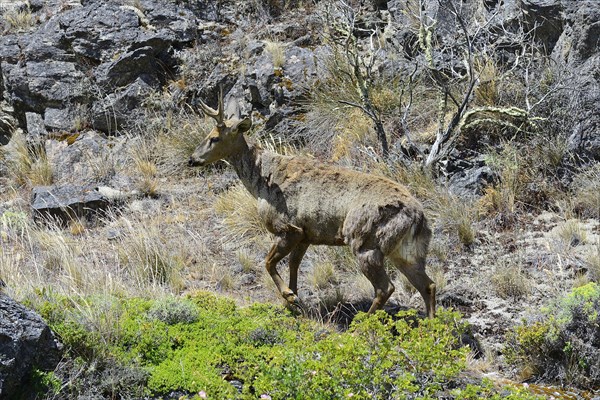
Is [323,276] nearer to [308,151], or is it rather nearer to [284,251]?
[284,251]

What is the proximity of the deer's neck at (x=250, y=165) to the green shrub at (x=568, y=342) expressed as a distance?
11.8ft

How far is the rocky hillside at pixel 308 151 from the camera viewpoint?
29.6ft

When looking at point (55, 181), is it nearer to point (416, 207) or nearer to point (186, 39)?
point (186, 39)

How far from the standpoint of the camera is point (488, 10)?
15000 millimetres

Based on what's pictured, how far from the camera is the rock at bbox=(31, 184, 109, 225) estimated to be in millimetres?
13039

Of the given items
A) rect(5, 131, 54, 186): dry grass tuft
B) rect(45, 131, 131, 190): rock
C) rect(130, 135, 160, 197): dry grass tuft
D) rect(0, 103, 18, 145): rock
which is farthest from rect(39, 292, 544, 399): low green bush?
rect(0, 103, 18, 145): rock

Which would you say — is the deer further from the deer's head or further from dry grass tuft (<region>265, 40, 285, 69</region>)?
dry grass tuft (<region>265, 40, 285, 69</region>)

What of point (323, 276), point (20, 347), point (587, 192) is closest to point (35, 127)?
point (323, 276)

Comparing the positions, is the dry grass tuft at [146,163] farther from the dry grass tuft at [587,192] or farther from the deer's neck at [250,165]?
the dry grass tuft at [587,192]

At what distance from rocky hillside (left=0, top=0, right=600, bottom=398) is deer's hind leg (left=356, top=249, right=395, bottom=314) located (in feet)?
2.48

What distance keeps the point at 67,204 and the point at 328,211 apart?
5729 mm

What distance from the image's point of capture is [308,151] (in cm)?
1409

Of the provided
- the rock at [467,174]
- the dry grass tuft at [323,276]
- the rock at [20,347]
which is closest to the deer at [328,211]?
the dry grass tuft at [323,276]

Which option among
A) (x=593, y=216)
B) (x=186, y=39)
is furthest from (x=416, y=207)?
(x=186, y=39)
